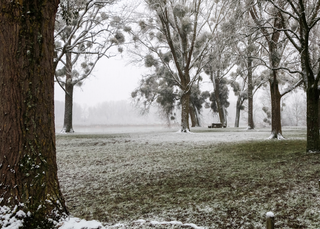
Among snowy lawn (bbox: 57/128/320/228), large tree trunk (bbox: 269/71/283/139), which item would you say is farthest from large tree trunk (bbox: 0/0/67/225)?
large tree trunk (bbox: 269/71/283/139)

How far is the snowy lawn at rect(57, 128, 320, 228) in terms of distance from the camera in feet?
9.21

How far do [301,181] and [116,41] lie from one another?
1449 centimetres

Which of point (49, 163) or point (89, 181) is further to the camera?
point (89, 181)

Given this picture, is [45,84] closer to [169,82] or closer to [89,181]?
[89,181]

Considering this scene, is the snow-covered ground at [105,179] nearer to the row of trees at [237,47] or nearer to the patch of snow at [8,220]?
the patch of snow at [8,220]

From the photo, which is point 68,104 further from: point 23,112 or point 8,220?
point 8,220

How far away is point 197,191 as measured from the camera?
3.83 metres

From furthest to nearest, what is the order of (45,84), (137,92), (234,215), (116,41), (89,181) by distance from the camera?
(137,92)
(116,41)
(89,181)
(234,215)
(45,84)

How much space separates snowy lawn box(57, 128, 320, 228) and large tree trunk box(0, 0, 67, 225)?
33.9 inches

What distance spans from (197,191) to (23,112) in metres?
2.63

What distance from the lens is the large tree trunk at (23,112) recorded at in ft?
7.86

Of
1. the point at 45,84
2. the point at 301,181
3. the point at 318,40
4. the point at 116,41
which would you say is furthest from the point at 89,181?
the point at 116,41

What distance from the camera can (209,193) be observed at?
145 inches

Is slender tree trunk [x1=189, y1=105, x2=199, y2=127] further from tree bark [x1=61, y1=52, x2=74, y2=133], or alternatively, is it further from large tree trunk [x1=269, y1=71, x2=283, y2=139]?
large tree trunk [x1=269, y1=71, x2=283, y2=139]
